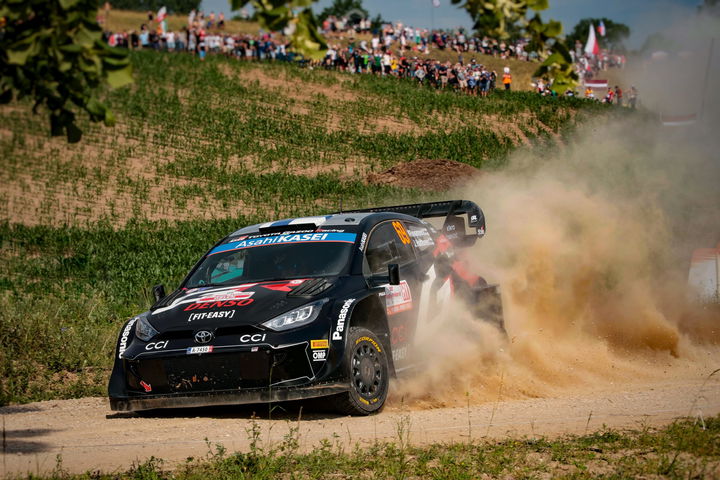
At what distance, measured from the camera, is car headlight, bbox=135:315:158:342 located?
7476 millimetres

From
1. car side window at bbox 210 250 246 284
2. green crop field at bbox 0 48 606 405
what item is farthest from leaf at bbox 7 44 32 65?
green crop field at bbox 0 48 606 405

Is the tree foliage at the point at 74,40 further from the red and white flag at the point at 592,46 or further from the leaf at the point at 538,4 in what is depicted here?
the red and white flag at the point at 592,46

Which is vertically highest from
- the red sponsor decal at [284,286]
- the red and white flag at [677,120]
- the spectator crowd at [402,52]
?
the spectator crowd at [402,52]

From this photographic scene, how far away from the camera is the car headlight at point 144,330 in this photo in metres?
7.48

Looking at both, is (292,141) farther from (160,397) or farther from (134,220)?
(160,397)

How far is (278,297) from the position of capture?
7469 millimetres

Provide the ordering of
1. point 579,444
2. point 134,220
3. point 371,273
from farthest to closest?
1. point 134,220
2. point 371,273
3. point 579,444

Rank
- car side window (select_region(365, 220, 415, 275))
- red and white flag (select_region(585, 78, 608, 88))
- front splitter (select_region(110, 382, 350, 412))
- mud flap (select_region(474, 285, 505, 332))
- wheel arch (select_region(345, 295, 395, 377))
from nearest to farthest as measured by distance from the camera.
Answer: front splitter (select_region(110, 382, 350, 412)) < wheel arch (select_region(345, 295, 395, 377)) < car side window (select_region(365, 220, 415, 275)) < mud flap (select_region(474, 285, 505, 332)) < red and white flag (select_region(585, 78, 608, 88))

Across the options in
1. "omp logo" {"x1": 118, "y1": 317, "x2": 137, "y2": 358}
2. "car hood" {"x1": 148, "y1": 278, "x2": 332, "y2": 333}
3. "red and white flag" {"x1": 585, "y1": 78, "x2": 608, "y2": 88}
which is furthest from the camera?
"red and white flag" {"x1": 585, "y1": 78, "x2": 608, "y2": 88}

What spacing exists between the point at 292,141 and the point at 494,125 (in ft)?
35.9

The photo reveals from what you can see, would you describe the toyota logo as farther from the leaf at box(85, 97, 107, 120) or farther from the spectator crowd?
the spectator crowd

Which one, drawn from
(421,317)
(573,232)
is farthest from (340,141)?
(421,317)

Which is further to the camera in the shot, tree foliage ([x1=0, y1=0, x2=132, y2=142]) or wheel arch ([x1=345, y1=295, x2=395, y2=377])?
wheel arch ([x1=345, y1=295, x2=395, y2=377])

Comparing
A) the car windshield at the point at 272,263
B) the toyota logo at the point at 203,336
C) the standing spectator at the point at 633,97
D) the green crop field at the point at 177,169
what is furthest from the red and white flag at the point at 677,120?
the standing spectator at the point at 633,97
